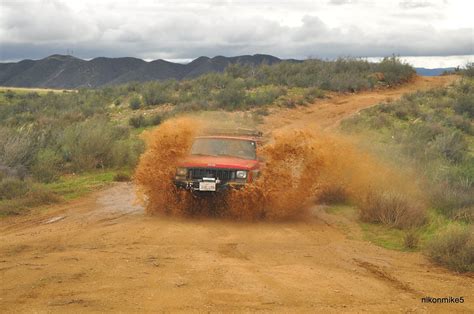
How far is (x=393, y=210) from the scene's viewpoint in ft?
35.8

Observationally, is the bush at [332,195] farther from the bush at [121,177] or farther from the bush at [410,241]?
the bush at [121,177]

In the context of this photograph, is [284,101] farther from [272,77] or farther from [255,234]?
[255,234]

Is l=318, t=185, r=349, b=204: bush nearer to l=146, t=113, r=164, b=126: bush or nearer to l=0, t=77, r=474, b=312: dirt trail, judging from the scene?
l=0, t=77, r=474, b=312: dirt trail

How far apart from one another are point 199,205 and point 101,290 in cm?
484

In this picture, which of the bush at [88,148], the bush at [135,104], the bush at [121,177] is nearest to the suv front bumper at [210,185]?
the bush at [121,177]

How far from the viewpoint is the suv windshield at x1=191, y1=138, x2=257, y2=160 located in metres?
11.6

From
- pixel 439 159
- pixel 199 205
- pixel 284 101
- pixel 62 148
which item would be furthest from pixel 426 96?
pixel 199 205

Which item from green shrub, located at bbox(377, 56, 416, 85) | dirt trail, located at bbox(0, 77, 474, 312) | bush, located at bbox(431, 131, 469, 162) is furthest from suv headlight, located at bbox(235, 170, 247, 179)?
green shrub, located at bbox(377, 56, 416, 85)

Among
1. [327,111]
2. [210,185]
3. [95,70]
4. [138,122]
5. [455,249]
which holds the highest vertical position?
[95,70]

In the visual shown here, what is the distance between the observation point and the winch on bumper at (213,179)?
10672mm

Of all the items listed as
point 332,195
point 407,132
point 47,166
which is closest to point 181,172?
point 332,195

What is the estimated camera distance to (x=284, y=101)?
105 feet

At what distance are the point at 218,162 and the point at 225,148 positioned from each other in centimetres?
90

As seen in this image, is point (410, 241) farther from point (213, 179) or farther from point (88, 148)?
point (88, 148)
